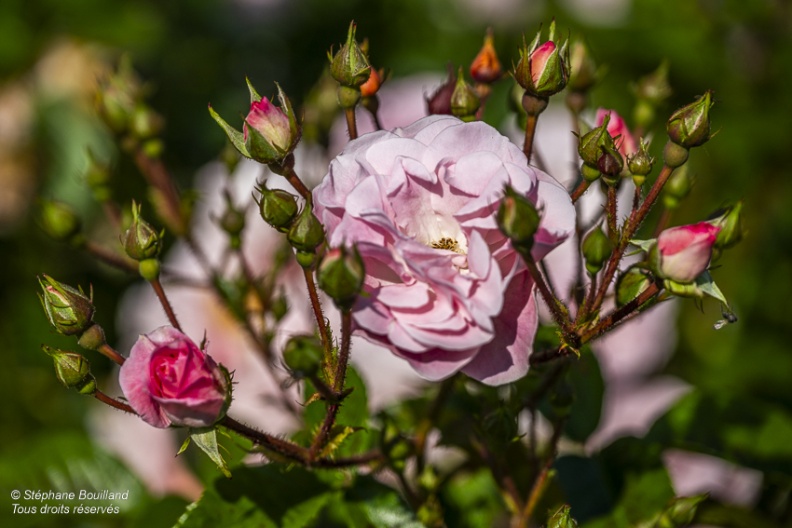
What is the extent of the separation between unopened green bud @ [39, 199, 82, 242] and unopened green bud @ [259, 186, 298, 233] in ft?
1.64

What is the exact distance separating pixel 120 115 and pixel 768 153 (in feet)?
5.18

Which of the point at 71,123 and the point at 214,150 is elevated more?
the point at 71,123

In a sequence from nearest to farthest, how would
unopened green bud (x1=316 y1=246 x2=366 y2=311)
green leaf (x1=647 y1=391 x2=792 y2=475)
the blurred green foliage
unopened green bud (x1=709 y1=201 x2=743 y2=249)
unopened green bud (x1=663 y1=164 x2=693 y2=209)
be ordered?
unopened green bud (x1=316 y1=246 x2=366 y2=311)
unopened green bud (x1=709 y1=201 x2=743 y2=249)
unopened green bud (x1=663 y1=164 x2=693 y2=209)
green leaf (x1=647 y1=391 x2=792 y2=475)
the blurred green foliage

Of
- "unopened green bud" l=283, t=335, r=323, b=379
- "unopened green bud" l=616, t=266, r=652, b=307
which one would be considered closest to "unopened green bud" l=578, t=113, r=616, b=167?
"unopened green bud" l=616, t=266, r=652, b=307

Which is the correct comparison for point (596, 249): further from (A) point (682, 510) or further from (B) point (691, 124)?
(A) point (682, 510)

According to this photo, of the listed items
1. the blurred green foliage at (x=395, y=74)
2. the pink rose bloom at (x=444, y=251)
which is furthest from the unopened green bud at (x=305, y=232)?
the blurred green foliage at (x=395, y=74)

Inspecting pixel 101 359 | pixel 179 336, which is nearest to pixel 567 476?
pixel 179 336

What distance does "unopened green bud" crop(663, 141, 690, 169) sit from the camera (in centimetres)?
87

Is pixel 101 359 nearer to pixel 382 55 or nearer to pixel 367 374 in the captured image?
pixel 367 374

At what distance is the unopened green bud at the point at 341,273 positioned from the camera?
0.72m

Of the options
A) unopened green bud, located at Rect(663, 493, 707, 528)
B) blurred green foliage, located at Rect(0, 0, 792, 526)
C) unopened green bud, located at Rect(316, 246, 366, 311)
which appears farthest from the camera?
blurred green foliage, located at Rect(0, 0, 792, 526)

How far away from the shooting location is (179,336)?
0.80 meters

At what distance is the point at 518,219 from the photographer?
2.39 ft

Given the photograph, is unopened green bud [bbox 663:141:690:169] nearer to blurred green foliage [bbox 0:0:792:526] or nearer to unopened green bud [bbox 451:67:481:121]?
unopened green bud [bbox 451:67:481:121]
